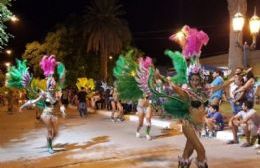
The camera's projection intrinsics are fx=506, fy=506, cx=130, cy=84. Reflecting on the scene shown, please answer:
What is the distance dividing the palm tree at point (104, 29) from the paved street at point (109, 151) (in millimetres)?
29066

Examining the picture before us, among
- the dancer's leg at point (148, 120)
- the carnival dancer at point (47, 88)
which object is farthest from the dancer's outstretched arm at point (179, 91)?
the dancer's leg at point (148, 120)

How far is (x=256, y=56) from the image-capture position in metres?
33.4

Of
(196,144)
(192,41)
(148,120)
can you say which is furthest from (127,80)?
(148,120)

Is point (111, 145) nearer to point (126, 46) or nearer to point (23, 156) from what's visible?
point (23, 156)

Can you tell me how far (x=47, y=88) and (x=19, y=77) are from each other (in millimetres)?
1140

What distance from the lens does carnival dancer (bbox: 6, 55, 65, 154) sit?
496 inches

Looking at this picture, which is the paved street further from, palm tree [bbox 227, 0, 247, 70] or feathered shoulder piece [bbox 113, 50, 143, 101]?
palm tree [bbox 227, 0, 247, 70]

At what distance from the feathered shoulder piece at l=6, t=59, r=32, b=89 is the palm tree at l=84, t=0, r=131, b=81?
32067mm

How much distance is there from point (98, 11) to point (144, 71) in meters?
39.1

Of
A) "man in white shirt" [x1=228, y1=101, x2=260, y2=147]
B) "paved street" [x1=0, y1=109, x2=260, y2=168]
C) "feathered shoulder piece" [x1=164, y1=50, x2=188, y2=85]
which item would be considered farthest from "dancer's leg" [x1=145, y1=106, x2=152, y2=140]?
"feathered shoulder piece" [x1=164, y1=50, x2=188, y2=85]

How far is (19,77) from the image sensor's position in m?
13.3

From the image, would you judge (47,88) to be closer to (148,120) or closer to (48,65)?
(48,65)

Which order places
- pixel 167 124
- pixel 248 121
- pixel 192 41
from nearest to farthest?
pixel 192 41 < pixel 248 121 < pixel 167 124

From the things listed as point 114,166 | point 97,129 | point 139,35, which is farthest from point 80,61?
point 114,166
